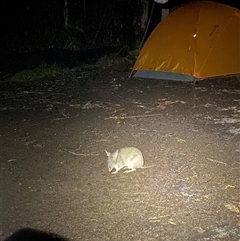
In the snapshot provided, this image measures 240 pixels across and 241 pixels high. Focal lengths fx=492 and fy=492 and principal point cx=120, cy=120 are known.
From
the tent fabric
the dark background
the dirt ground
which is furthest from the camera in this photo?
the dark background

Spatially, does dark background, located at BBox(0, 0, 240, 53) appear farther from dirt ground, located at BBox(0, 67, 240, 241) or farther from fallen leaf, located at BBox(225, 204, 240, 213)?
fallen leaf, located at BBox(225, 204, 240, 213)

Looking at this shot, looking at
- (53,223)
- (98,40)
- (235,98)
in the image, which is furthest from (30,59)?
(53,223)

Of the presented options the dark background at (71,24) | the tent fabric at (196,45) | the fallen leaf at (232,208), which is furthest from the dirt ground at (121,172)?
the dark background at (71,24)

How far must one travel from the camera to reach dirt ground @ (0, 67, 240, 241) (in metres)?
3.98

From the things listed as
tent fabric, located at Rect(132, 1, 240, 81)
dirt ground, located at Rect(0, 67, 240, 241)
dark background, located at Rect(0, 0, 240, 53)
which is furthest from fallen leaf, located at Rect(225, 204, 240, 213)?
dark background, located at Rect(0, 0, 240, 53)

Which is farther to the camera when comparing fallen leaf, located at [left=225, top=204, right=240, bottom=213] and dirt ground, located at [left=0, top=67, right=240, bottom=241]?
fallen leaf, located at [left=225, top=204, right=240, bottom=213]

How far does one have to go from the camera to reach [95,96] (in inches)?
324

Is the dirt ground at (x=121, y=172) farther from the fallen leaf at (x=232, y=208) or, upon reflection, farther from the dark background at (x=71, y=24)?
the dark background at (x=71, y=24)

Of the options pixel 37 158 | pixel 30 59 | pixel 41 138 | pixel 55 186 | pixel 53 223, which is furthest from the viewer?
pixel 30 59

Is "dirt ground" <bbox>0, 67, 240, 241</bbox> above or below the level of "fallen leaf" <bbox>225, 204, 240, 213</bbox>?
below

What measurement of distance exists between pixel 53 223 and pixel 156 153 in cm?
182

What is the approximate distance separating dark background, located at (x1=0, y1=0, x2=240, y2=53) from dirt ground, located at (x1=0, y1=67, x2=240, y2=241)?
3632 mm

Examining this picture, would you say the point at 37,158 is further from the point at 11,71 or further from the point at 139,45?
the point at 139,45

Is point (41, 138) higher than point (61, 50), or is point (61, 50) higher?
point (41, 138)
